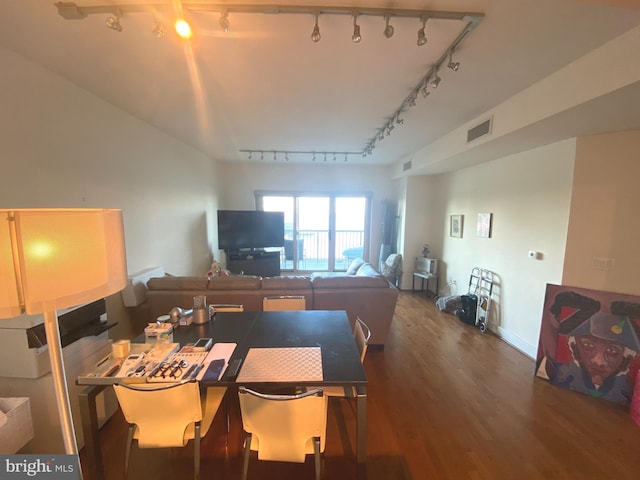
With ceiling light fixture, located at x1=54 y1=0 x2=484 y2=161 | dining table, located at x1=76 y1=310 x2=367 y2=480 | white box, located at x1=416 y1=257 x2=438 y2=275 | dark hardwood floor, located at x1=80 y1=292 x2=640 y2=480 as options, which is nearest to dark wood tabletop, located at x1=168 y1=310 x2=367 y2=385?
dining table, located at x1=76 y1=310 x2=367 y2=480

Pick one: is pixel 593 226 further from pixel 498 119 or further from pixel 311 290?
pixel 311 290

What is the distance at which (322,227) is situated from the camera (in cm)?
645

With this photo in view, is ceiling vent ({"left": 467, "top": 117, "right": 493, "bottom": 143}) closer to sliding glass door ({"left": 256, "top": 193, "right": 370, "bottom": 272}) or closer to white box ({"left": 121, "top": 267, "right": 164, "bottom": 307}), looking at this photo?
sliding glass door ({"left": 256, "top": 193, "right": 370, "bottom": 272})

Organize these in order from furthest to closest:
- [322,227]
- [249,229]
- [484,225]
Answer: [322,227] → [249,229] → [484,225]

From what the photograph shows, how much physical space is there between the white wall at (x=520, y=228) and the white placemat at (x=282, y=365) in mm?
2749

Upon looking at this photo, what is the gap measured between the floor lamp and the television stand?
4710 millimetres

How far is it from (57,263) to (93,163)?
2281 mm

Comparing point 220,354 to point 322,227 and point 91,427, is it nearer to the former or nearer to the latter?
point 91,427

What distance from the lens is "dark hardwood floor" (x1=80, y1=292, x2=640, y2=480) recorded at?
1652 millimetres

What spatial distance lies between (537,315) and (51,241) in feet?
13.0

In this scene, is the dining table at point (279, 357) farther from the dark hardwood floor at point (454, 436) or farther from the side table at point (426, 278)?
the side table at point (426, 278)

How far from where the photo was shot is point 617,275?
2.40m

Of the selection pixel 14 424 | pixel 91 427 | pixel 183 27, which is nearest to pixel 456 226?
pixel 183 27

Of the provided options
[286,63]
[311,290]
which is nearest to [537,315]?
[311,290]
